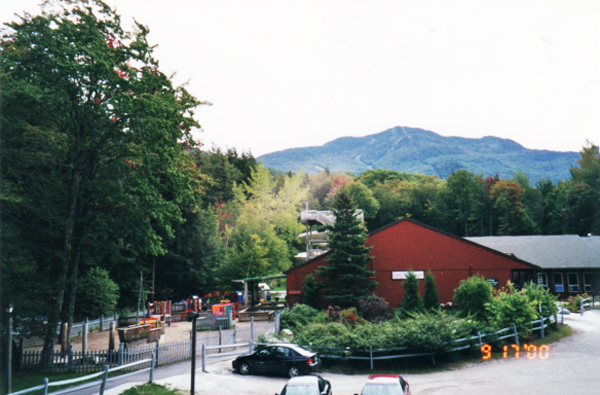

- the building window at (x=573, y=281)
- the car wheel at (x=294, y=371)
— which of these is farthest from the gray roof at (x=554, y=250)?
the car wheel at (x=294, y=371)

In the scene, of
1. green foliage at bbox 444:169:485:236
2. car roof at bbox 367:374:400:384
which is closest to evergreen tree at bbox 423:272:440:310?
car roof at bbox 367:374:400:384

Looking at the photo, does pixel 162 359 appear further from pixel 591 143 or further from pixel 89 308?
pixel 591 143

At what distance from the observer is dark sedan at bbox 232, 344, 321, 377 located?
1747 cm

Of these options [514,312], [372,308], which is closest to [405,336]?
[514,312]

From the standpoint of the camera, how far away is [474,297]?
23125mm

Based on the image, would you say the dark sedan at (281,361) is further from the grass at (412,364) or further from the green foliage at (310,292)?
the green foliage at (310,292)

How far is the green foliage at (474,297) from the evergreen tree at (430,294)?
26.0 feet

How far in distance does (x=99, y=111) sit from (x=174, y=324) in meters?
20.7

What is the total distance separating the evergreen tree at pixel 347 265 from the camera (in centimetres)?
3350

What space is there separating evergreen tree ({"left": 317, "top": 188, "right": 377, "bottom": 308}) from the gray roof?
1636cm

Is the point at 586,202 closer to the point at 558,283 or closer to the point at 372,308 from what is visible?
the point at 558,283

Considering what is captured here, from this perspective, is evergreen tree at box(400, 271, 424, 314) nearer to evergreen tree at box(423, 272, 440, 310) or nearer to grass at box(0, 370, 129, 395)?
evergreen tree at box(423, 272, 440, 310)

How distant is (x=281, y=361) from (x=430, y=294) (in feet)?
57.7

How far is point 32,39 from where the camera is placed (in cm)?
1916
